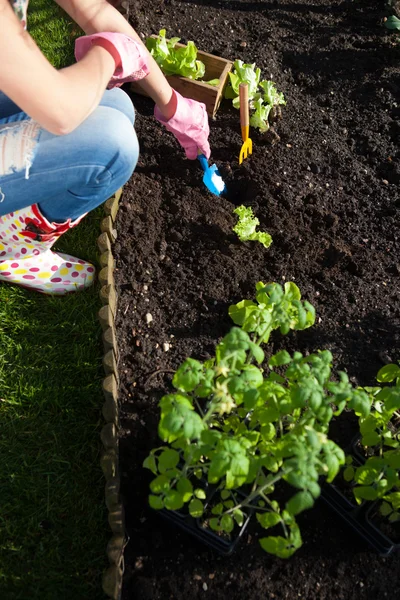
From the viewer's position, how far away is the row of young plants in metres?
1.37

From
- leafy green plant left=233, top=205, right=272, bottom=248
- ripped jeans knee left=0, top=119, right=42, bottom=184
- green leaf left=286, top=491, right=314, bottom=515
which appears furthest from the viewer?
leafy green plant left=233, top=205, right=272, bottom=248

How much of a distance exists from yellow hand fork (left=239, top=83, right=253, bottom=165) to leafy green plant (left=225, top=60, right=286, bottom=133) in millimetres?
125

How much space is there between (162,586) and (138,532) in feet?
0.60

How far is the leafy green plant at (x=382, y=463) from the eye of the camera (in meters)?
1.61

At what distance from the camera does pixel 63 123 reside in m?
1.75

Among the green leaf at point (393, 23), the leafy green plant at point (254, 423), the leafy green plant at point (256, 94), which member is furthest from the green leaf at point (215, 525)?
the green leaf at point (393, 23)

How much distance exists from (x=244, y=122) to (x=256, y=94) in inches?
12.5

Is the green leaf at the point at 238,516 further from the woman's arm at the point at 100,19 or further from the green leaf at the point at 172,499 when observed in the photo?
the woman's arm at the point at 100,19

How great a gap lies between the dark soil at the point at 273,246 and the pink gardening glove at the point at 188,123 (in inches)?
9.2

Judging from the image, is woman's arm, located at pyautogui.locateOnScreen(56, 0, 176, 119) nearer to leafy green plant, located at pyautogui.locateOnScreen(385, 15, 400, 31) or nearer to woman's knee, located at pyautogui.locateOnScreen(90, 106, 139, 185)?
woman's knee, located at pyautogui.locateOnScreen(90, 106, 139, 185)

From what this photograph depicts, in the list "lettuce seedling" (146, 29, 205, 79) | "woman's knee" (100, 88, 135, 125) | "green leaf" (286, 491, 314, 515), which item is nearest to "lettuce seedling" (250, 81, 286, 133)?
"lettuce seedling" (146, 29, 205, 79)

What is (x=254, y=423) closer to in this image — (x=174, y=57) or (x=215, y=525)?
(x=215, y=525)

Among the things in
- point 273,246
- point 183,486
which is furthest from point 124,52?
point 183,486

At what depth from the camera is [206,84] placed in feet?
9.21
